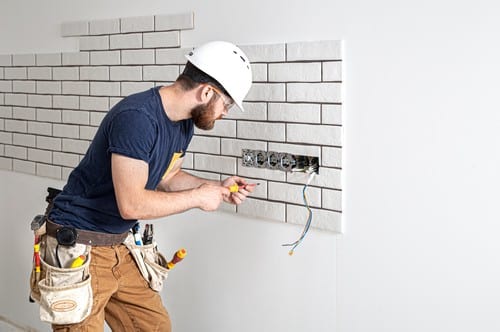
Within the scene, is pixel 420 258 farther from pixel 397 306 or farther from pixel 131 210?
pixel 131 210

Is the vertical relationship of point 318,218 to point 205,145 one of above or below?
below

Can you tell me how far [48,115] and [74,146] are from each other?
0.84 feet

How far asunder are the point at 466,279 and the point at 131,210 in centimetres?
96

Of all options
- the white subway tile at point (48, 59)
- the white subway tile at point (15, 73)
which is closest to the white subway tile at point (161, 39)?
the white subway tile at point (48, 59)

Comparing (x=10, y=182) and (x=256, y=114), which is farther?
(x=10, y=182)

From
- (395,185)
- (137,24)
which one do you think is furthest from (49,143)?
(395,185)

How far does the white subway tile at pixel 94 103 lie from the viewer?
2.89 m

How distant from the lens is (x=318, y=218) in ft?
7.29

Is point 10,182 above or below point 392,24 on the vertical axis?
below

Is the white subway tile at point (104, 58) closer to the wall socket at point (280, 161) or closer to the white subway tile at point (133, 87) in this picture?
the white subway tile at point (133, 87)

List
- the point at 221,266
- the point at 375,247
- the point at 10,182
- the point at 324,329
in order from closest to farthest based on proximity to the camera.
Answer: the point at 375,247, the point at 324,329, the point at 221,266, the point at 10,182

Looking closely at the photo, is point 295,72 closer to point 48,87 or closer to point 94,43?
point 94,43

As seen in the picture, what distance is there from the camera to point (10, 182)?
3439 mm

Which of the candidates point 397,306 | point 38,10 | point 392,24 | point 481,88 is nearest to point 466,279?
point 397,306
